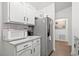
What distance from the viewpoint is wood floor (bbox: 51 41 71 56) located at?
126 cm

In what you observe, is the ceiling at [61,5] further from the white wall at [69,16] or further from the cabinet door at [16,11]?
the cabinet door at [16,11]

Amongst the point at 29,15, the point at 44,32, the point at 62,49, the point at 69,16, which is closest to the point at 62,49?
the point at 62,49

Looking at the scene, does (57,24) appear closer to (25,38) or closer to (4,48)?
(25,38)

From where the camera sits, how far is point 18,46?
3.88 ft

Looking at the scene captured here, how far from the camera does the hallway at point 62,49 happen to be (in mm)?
1263

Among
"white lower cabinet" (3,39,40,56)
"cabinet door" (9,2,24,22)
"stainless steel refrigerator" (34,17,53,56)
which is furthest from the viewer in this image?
"stainless steel refrigerator" (34,17,53,56)

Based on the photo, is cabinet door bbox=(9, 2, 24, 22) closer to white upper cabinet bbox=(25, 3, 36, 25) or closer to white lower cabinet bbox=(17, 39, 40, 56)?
white upper cabinet bbox=(25, 3, 36, 25)

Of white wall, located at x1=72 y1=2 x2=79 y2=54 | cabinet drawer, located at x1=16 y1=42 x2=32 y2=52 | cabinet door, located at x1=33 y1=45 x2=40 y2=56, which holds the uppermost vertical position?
white wall, located at x1=72 y1=2 x2=79 y2=54

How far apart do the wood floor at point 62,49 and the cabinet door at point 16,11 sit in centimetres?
68

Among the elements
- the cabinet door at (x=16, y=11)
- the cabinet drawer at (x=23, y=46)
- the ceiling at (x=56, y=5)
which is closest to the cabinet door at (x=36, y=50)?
the cabinet drawer at (x=23, y=46)

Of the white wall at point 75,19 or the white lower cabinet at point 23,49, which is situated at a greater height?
the white wall at point 75,19

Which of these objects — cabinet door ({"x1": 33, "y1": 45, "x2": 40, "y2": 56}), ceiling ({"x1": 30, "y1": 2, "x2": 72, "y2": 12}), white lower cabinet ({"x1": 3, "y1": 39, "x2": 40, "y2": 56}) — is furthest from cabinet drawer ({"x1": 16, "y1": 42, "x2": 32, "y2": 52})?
ceiling ({"x1": 30, "y1": 2, "x2": 72, "y2": 12})

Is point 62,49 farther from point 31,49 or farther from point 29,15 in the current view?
point 29,15

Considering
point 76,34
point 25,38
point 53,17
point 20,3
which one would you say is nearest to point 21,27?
point 25,38
